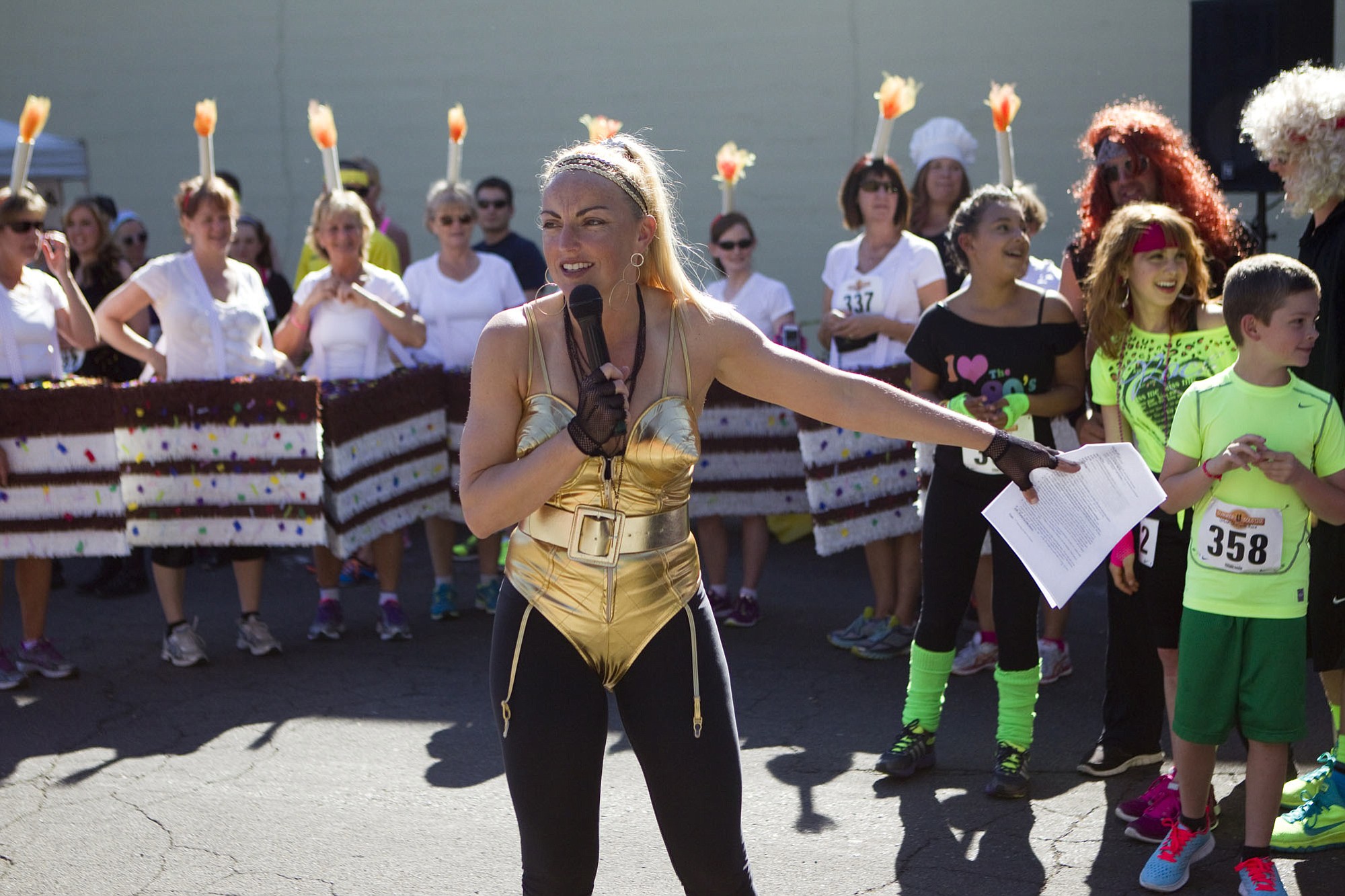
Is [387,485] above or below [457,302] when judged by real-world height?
below

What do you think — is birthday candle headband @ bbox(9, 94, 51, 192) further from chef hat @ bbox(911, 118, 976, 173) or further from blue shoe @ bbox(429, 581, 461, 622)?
chef hat @ bbox(911, 118, 976, 173)

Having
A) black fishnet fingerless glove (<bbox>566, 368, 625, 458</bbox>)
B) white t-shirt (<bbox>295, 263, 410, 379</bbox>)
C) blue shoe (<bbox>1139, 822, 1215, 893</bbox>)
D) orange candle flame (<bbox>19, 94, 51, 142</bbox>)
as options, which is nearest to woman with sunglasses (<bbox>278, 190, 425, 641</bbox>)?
white t-shirt (<bbox>295, 263, 410, 379</bbox>)

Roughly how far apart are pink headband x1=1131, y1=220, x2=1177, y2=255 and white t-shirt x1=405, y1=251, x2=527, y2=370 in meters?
3.67

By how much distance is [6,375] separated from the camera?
6.16 m

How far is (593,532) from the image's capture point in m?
2.71

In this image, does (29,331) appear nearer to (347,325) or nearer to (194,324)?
(194,324)

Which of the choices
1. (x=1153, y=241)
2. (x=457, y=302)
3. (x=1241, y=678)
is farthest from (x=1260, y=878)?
(x=457, y=302)

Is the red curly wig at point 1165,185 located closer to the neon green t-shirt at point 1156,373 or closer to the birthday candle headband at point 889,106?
the neon green t-shirt at point 1156,373

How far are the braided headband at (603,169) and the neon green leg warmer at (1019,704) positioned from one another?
2457 millimetres

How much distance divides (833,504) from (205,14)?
8.78 metres

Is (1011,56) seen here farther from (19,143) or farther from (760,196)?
(19,143)

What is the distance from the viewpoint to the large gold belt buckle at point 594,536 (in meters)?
2.71

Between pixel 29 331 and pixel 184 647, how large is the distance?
1611mm

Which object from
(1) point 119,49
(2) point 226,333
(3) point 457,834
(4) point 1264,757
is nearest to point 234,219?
(2) point 226,333
